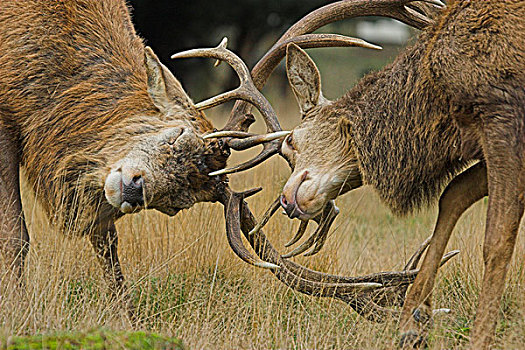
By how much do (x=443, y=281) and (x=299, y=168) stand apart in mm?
1671

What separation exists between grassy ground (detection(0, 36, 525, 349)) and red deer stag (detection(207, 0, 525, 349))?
49 centimetres

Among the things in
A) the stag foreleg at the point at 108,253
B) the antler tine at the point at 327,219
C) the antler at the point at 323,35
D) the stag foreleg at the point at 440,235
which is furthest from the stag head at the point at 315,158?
the stag foreleg at the point at 108,253

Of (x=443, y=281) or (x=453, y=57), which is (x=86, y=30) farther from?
(x=443, y=281)

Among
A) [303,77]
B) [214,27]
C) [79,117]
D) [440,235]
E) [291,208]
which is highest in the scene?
[303,77]

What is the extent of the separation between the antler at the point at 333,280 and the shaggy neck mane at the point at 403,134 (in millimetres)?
482

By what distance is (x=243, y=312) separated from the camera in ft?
16.6

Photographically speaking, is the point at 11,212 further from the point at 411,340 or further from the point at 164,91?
the point at 411,340

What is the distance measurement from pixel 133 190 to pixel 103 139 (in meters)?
0.58

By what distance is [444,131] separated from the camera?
181 inches

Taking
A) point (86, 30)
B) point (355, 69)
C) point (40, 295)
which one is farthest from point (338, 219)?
point (355, 69)

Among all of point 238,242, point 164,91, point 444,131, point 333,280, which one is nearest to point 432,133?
point 444,131

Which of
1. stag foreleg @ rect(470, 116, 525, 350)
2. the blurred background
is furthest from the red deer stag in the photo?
the blurred background

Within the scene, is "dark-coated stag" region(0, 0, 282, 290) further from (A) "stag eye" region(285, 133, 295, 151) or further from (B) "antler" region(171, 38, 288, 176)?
(A) "stag eye" region(285, 133, 295, 151)

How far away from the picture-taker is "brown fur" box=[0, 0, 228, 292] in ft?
16.5
